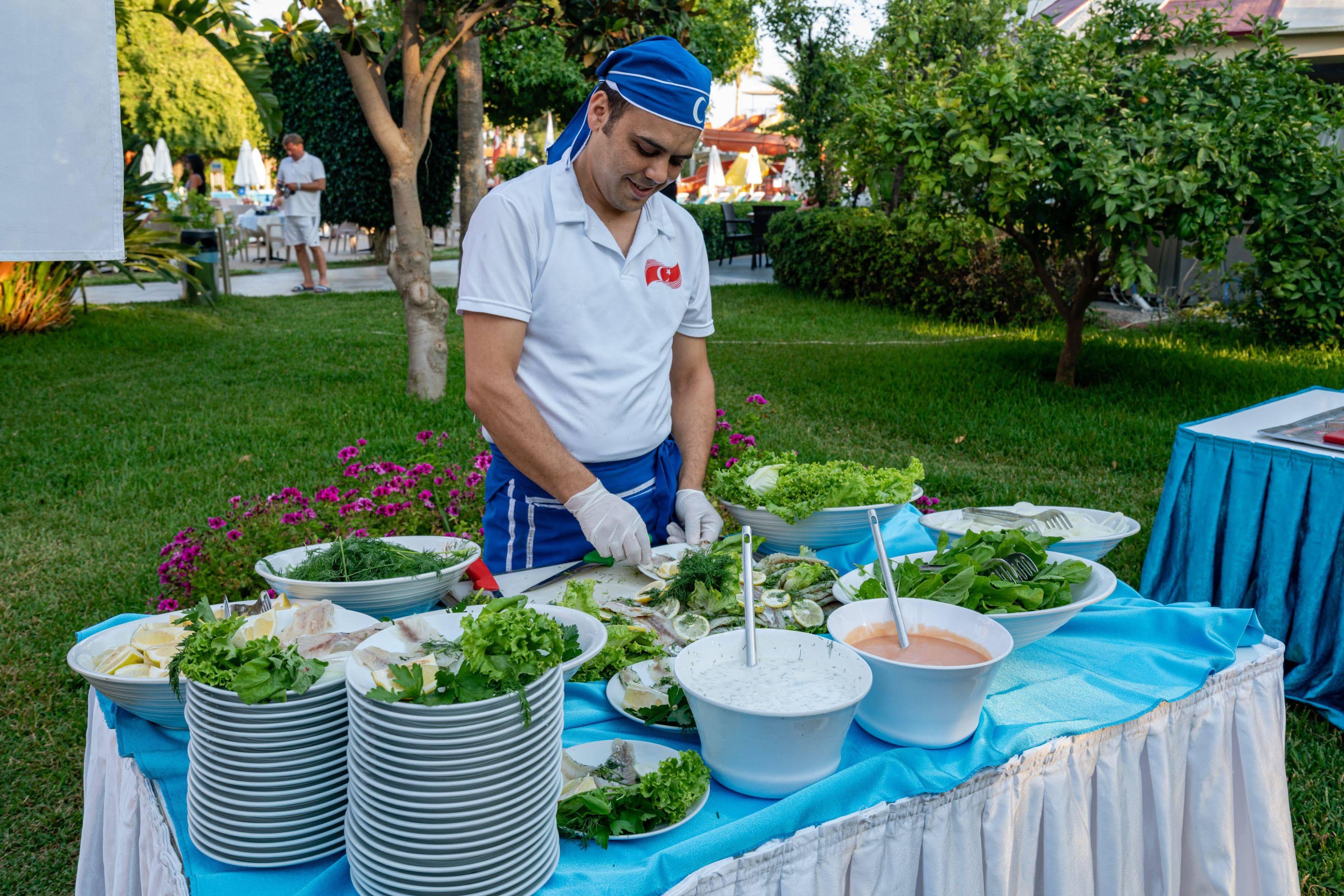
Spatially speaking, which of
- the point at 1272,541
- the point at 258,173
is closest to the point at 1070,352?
the point at 1272,541

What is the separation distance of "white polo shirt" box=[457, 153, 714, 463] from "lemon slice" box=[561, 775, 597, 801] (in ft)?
3.57

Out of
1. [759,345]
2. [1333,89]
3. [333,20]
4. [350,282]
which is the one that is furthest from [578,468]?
[350,282]

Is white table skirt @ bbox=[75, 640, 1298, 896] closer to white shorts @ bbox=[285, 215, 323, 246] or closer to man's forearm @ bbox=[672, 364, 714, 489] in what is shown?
man's forearm @ bbox=[672, 364, 714, 489]

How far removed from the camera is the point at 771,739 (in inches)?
51.1

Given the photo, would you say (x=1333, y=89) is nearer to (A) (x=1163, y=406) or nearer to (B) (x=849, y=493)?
(A) (x=1163, y=406)

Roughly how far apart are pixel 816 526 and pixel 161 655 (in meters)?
1.43

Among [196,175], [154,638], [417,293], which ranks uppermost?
[196,175]

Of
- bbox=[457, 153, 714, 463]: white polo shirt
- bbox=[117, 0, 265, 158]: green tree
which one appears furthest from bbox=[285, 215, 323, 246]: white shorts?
bbox=[117, 0, 265, 158]: green tree

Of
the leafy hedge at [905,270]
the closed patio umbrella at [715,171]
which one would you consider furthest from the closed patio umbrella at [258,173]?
the leafy hedge at [905,270]

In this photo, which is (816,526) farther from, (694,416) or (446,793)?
(446,793)

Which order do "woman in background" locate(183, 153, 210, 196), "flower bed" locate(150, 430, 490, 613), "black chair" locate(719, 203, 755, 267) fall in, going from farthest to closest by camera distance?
"black chair" locate(719, 203, 755, 267) < "woman in background" locate(183, 153, 210, 196) < "flower bed" locate(150, 430, 490, 613)

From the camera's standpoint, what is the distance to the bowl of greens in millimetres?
1744

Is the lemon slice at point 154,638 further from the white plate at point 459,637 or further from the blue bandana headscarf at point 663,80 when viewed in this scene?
the blue bandana headscarf at point 663,80

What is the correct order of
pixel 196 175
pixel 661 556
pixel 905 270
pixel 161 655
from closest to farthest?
pixel 161 655 < pixel 661 556 < pixel 905 270 < pixel 196 175
